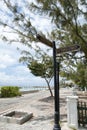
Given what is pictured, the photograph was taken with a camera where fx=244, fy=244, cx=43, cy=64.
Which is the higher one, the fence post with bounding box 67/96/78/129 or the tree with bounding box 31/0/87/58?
the tree with bounding box 31/0/87/58

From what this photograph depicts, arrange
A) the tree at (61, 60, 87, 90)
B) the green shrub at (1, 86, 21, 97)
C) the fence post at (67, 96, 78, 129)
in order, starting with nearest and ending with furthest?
the fence post at (67, 96, 78, 129) → the tree at (61, 60, 87, 90) → the green shrub at (1, 86, 21, 97)

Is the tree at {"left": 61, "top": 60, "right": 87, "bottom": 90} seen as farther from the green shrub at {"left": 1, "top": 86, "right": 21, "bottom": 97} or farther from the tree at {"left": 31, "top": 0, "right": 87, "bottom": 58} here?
the green shrub at {"left": 1, "top": 86, "right": 21, "bottom": 97}

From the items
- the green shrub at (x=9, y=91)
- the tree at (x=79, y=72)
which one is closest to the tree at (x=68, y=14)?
the tree at (x=79, y=72)

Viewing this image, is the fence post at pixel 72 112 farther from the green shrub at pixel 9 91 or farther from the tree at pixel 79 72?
the green shrub at pixel 9 91

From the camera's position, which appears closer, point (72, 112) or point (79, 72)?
point (72, 112)

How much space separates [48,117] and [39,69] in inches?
490

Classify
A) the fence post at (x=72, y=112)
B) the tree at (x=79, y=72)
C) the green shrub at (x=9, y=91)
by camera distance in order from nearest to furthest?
the fence post at (x=72, y=112), the tree at (x=79, y=72), the green shrub at (x=9, y=91)

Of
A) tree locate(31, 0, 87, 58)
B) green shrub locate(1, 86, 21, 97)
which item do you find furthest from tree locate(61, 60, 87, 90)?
green shrub locate(1, 86, 21, 97)

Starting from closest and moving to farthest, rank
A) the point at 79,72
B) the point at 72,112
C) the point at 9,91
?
the point at 72,112, the point at 79,72, the point at 9,91

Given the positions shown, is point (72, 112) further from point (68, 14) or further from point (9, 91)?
point (9, 91)

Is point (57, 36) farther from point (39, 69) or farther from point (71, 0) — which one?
point (39, 69)

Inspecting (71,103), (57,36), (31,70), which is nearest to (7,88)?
(31,70)

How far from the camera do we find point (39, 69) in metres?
25.0

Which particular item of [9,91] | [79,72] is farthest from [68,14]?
[9,91]
